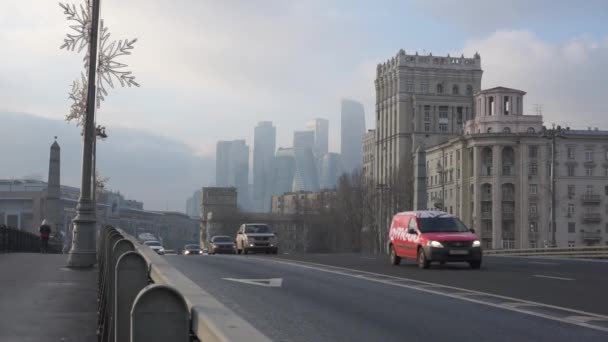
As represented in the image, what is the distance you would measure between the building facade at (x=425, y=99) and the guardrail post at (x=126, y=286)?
14148cm

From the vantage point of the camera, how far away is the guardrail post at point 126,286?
4677 mm

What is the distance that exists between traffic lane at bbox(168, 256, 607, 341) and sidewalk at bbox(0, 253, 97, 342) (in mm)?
2305

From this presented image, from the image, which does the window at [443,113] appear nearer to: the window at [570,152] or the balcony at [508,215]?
the window at [570,152]

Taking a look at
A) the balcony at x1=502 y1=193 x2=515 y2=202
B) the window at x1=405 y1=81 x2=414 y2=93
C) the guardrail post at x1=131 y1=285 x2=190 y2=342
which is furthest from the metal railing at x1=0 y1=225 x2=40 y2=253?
the window at x1=405 y1=81 x2=414 y2=93

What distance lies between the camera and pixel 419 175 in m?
52.7

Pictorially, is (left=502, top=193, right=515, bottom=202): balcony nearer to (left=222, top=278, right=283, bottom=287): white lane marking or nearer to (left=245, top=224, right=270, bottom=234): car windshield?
(left=245, top=224, right=270, bottom=234): car windshield

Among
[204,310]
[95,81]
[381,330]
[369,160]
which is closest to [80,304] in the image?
[381,330]

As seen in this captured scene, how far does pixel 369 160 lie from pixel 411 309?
161 metres

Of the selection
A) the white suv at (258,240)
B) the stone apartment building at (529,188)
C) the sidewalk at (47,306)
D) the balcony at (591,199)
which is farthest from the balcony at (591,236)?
the sidewalk at (47,306)

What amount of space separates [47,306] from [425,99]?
461 feet

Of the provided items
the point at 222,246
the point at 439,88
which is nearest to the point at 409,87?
the point at 439,88

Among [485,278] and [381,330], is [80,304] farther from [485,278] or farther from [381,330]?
[485,278]

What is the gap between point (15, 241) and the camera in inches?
1437

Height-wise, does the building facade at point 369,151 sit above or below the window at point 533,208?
above
